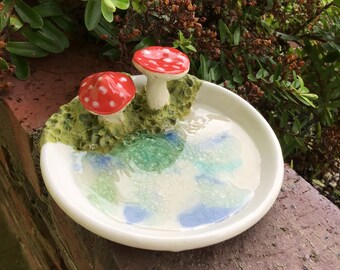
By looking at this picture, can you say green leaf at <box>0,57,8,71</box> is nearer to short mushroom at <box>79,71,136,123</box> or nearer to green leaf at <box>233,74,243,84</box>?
short mushroom at <box>79,71,136,123</box>

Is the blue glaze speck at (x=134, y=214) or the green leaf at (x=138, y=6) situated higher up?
the green leaf at (x=138, y=6)

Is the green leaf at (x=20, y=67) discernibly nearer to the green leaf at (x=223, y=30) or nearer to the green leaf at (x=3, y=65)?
the green leaf at (x=3, y=65)

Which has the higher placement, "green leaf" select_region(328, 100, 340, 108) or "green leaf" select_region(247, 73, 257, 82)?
"green leaf" select_region(247, 73, 257, 82)

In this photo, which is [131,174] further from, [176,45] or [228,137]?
[176,45]

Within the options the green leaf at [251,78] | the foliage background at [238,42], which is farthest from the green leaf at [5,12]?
the green leaf at [251,78]

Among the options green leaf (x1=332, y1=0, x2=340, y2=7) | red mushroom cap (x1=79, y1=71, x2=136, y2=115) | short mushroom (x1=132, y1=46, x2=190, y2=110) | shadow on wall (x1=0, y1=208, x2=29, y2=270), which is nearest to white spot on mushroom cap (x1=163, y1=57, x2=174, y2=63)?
short mushroom (x1=132, y1=46, x2=190, y2=110)

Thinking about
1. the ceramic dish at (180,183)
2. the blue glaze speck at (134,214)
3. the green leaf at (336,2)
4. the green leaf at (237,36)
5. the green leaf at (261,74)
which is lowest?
the blue glaze speck at (134,214)
